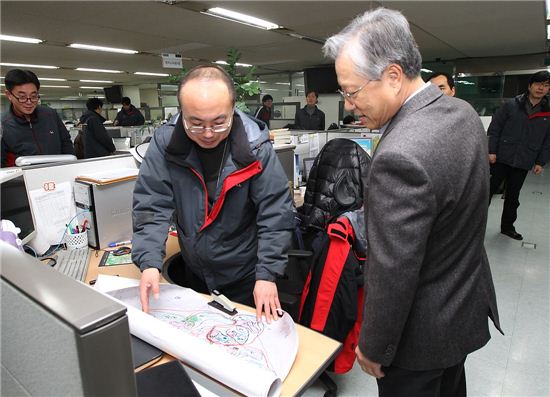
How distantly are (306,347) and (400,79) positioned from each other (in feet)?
2.35

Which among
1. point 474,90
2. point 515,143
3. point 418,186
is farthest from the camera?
point 474,90

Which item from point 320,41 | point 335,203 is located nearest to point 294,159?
point 335,203

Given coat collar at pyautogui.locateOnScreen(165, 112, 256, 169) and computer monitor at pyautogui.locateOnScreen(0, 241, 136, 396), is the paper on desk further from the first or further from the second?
computer monitor at pyautogui.locateOnScreen(0, 241, 136, 396)

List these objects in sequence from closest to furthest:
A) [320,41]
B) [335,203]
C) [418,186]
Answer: [418,186] < [335,203] < [320,41]

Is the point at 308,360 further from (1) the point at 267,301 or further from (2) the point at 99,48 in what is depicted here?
(2) the point at 99,48

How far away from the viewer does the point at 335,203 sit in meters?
1.84

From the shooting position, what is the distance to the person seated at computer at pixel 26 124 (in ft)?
7.57

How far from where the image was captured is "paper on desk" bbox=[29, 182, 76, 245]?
159cm

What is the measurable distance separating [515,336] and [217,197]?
206 cm

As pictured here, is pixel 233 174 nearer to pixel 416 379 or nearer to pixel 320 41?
pixel 416 379

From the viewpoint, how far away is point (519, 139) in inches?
137

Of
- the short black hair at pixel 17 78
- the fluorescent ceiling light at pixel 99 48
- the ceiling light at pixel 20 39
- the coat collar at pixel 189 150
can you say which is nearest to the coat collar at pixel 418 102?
the coat collar at pixel 189 150

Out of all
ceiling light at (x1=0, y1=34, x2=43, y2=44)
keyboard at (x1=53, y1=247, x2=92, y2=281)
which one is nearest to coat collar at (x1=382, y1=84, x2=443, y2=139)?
keyboard at (x1=53, y1=247, x2=92, y2=281)

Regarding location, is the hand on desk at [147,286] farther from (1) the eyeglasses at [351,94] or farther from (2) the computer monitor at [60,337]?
(1) the eyeglasses at [351,94]
